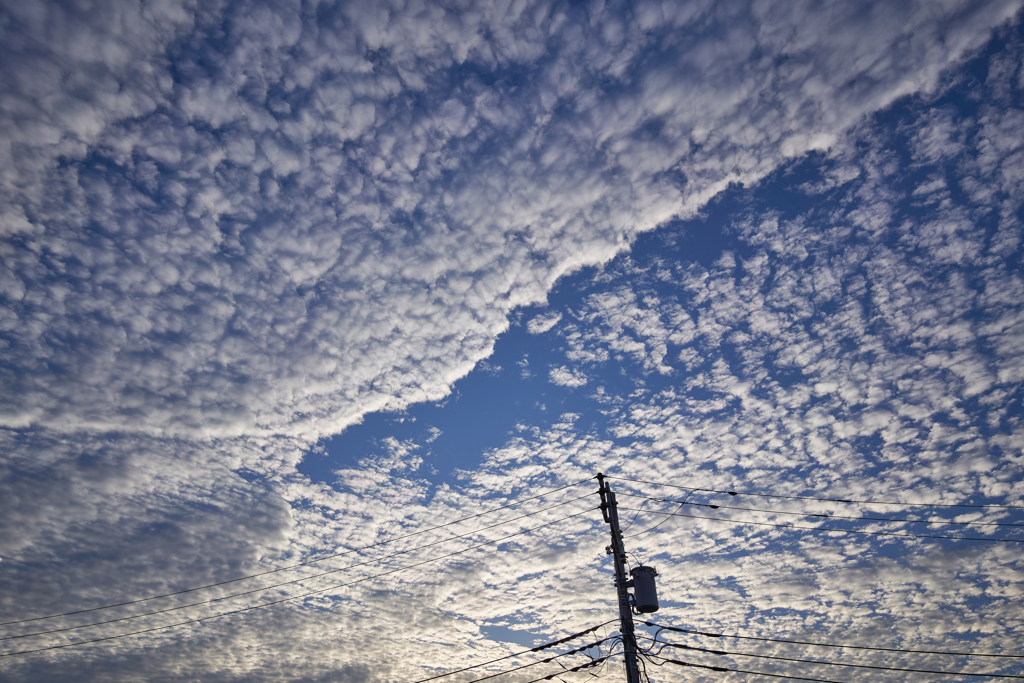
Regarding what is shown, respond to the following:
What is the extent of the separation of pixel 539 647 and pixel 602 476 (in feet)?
28.2

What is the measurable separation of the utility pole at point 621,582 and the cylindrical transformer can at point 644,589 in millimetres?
310

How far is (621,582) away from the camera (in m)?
21.3

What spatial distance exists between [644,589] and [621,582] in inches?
37.5

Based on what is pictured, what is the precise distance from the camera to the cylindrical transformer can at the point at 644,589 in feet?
68.4

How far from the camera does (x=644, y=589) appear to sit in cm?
2102

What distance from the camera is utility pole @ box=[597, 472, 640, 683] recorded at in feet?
64.5

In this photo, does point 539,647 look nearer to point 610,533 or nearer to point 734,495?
point 610,533

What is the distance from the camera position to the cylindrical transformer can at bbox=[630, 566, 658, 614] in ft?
68.4

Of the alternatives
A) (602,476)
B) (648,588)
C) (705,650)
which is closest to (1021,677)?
(705,650)

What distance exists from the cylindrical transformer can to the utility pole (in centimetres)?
31

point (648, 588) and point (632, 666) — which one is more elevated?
point (648, 588)

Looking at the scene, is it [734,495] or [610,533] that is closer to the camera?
[610,533]

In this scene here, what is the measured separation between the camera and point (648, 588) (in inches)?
827

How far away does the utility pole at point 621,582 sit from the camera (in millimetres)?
19672
